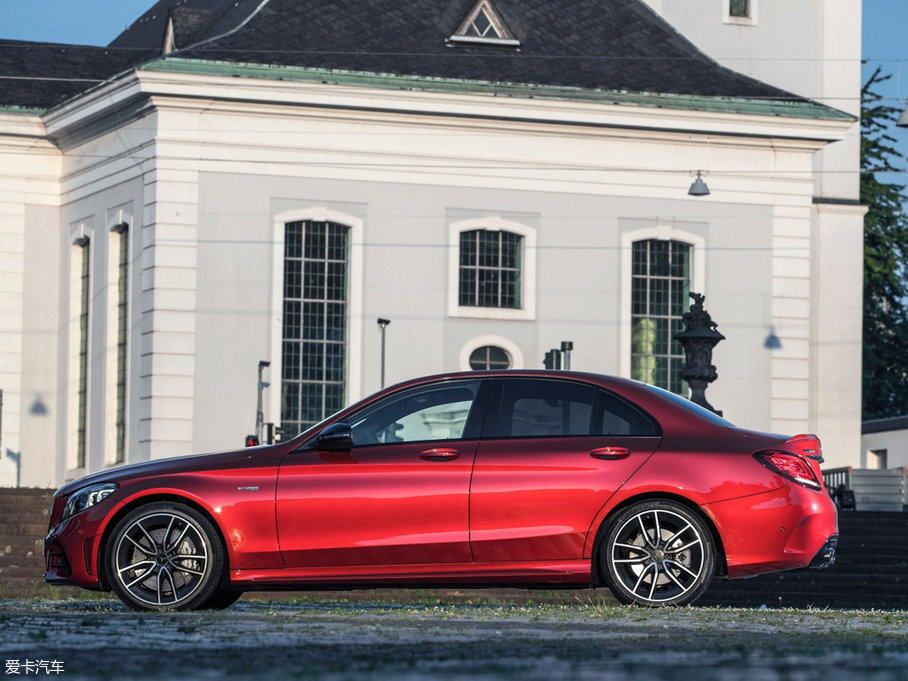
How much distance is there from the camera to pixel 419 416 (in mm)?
10656

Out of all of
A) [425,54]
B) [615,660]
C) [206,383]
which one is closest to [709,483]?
[615,660]

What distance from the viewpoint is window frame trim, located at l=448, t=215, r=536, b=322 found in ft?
108

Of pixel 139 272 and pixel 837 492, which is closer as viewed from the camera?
pixel 139 272

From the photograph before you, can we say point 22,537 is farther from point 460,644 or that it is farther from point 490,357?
point 460,644

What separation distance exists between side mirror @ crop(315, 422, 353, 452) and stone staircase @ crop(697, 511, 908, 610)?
10.7 meters

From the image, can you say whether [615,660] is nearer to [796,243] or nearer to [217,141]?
[217,141]

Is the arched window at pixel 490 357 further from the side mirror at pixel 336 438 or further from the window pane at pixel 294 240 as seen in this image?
the side mirror at pixel 336 438

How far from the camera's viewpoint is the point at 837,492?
3412 cm

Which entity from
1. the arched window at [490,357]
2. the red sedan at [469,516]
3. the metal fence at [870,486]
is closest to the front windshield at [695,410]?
the red sedan at [469,516]

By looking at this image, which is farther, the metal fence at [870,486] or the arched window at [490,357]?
the metal fence at [870,486]

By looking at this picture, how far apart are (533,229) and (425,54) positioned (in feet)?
13.0

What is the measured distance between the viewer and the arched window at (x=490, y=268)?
33188mm

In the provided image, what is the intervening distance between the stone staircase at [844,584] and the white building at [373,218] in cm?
922

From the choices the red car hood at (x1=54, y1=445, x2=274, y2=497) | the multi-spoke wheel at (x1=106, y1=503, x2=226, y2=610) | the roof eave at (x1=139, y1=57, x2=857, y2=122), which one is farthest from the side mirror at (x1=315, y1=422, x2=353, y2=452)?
the roof eave at (x1=139, y1=57, x2=857, y2=122)
